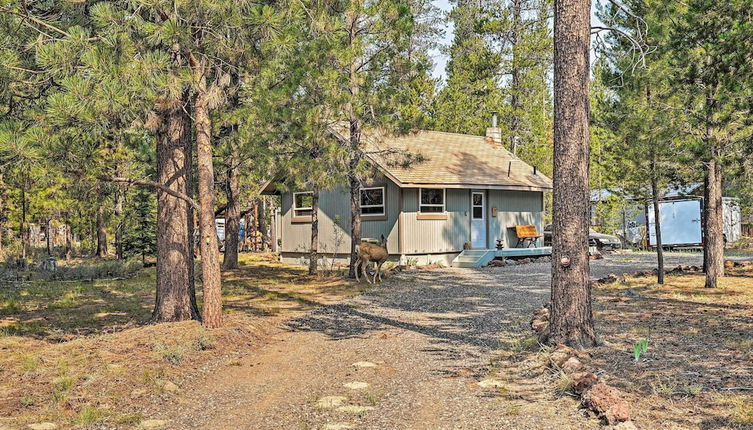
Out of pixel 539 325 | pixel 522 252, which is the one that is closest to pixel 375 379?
pixel 539 325

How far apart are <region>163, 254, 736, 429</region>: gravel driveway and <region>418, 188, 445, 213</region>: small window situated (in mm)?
8986

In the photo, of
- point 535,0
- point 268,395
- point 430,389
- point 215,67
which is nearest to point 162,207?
point 215,67

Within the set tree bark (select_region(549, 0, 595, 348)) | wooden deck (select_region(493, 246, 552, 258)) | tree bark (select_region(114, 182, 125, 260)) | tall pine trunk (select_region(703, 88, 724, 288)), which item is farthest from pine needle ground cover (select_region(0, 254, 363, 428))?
tree bark (select_region(114, 182, 125, 260))

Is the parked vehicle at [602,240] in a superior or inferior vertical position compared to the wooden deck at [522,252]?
superior

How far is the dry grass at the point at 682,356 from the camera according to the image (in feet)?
16.1

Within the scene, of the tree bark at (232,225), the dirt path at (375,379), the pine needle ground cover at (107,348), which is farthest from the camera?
the tree bark at (232,225)

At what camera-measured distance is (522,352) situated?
7566mm

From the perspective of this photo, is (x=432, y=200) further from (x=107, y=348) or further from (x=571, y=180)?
(x=107, y=348)

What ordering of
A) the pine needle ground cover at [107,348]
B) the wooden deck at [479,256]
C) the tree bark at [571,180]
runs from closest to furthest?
the pine needle ground cover at [107,348] < the tree bark at [571,180] < the wooden deck at [479,256]

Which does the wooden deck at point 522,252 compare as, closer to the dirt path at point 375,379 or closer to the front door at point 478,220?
the front door at point 478,220

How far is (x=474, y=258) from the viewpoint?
21.8m

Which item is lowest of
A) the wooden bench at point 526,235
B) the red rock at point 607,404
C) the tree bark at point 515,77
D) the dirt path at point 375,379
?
the dirt path at point 375,379

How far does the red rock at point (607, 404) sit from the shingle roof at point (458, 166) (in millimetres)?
13096

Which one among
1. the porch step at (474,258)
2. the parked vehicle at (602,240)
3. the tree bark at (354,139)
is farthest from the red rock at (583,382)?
the parked vehicle at (602,240)
